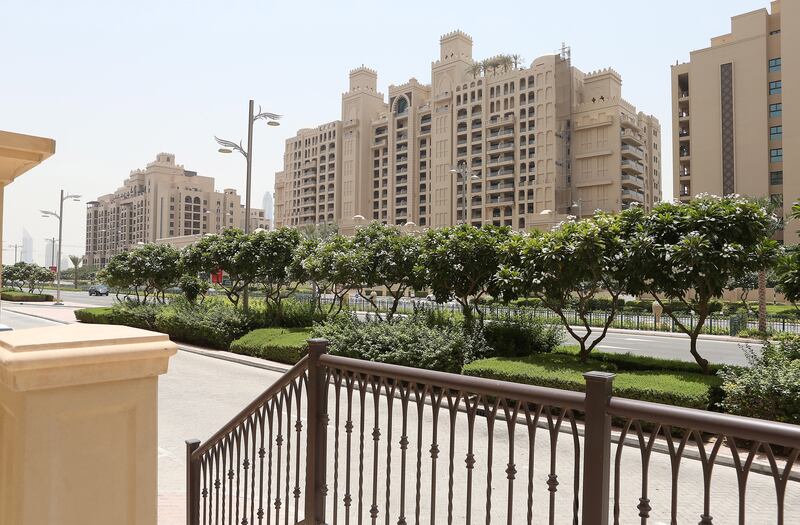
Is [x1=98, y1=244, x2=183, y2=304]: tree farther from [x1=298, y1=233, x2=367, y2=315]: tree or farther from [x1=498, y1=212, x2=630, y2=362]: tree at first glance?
[x1=498, y1=212, x2=630, y2=362]: tree

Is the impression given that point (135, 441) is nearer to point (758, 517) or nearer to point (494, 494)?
point (494, 494)

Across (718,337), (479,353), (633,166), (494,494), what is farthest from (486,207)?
(494,494)

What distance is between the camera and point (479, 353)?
1402 centimetres

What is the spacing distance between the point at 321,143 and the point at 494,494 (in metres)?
111

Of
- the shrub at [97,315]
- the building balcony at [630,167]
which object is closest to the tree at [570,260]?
the shrub at [97,315]

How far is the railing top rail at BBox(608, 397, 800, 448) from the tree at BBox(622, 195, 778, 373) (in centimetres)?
960

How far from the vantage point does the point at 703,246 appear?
10.7m

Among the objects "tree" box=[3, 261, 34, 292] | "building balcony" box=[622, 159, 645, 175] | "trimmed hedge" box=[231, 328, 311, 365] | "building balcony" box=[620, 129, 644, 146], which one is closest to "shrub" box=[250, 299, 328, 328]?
"trimmed hedge" box=[231, 328, 311, 365]

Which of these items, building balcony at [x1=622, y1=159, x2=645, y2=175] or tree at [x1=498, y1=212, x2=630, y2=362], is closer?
tree at [x1=498, y1=212, x2=630, y2=362]

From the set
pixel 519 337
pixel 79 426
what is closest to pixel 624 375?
pixel 519 337

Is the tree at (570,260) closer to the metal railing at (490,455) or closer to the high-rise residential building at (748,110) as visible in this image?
the metal railing at (490,455)

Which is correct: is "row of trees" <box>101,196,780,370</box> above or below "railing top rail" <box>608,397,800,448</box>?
above

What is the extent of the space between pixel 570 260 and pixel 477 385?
10.2 meters

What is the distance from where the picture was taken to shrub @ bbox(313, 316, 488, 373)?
13.0m
